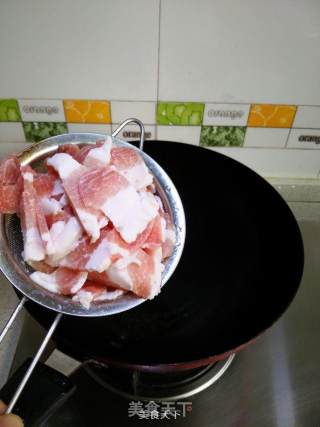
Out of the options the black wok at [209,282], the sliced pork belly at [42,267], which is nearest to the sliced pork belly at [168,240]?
the black wok at [209,282]

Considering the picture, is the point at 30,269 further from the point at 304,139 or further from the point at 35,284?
the point at 304,139

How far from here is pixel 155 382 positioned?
870 mm

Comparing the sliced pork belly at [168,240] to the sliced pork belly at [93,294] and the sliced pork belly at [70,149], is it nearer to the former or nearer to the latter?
the sliced pork belly at [93,294]

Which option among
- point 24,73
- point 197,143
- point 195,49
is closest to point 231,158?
point 197,143

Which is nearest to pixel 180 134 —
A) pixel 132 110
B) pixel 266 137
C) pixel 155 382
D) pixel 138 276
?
pixel 132 110

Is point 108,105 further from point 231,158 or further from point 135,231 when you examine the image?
point 135,231

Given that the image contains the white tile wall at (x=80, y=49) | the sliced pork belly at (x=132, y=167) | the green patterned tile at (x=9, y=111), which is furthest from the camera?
the green patterned tile at (x=9, y=111)

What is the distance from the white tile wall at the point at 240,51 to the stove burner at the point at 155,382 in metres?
0.73

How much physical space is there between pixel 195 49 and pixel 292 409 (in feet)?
2.96

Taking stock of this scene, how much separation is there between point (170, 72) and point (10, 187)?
0.53 m

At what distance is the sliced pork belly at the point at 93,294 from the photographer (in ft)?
2.23

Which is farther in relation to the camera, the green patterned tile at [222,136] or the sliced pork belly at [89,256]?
the green patterned tile at [222,136]

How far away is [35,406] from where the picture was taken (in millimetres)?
597

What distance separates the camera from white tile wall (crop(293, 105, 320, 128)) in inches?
41.9
